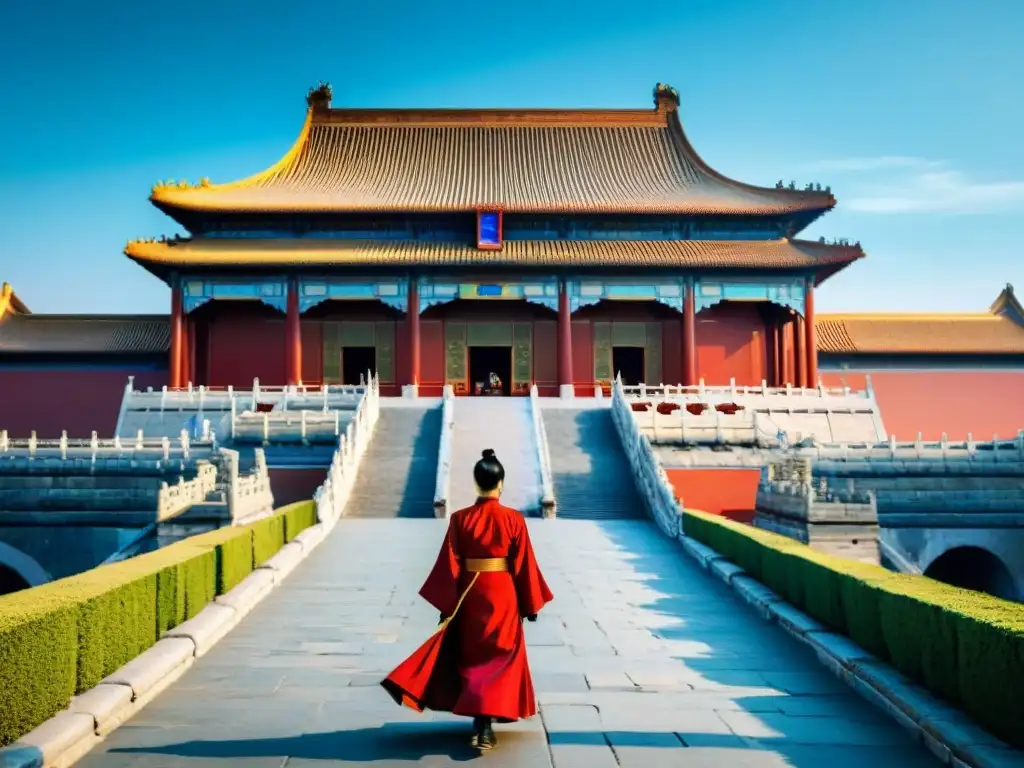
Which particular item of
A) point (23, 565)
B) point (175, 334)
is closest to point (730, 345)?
point (175, 334)

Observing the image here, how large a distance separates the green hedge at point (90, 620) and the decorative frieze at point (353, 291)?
805 inches

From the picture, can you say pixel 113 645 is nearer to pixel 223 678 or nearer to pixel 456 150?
pixel 223 678

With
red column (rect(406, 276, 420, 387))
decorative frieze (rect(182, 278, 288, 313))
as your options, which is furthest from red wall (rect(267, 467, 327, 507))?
decorative frieze (rect(182, 278, 288, 313))

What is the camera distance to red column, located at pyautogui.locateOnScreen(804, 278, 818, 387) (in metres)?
29.5

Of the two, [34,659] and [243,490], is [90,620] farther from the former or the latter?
[243,490]

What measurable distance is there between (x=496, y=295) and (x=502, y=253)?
1.31 m

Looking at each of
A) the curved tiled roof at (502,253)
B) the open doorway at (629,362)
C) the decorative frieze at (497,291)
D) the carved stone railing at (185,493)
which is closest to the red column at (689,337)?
the curved tiled roof at (502,253)

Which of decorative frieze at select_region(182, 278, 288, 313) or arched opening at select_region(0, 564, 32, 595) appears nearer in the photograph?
arched opening at select_region(0, 564, 32, 595)

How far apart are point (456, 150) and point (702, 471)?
1915cm

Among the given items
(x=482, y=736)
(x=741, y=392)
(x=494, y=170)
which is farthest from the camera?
(x=494, y=170)

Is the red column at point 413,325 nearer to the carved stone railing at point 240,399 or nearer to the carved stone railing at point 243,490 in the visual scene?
the carved stone railing at point 240,399

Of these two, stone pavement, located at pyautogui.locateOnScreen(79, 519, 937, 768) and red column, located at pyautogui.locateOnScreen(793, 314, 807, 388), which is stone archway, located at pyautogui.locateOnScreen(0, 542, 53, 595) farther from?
red column, located at pyautogui.locateOnScreen(793, 314, 807, 388)

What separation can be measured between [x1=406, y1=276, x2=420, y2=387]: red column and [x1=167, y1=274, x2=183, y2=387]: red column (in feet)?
22.8

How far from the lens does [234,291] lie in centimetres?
2973
